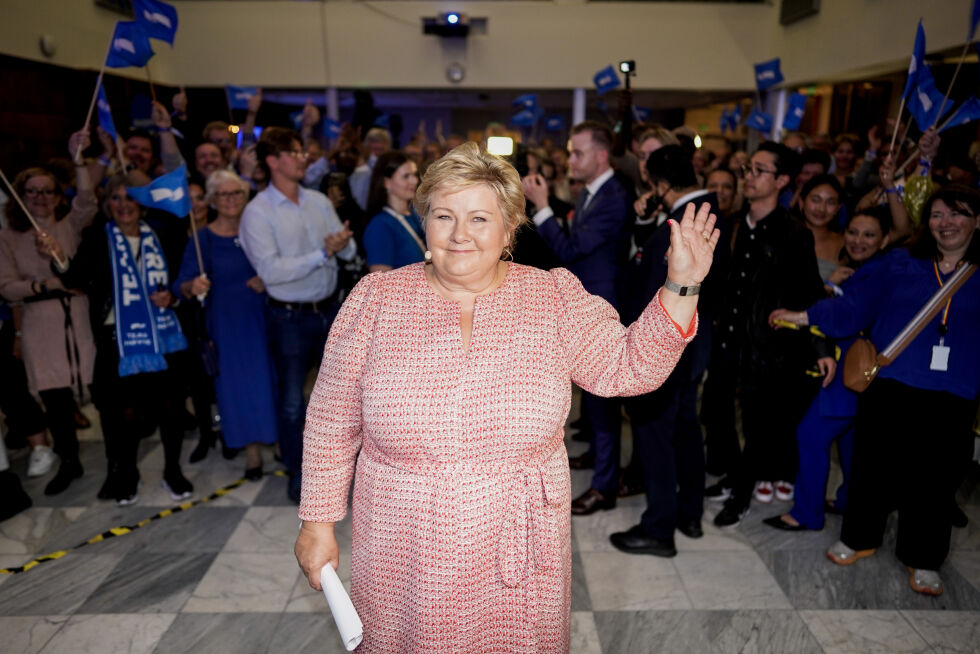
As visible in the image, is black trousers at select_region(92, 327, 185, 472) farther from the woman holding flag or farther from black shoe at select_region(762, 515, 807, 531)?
black shoe at select_region(762, 515, 807, 531)

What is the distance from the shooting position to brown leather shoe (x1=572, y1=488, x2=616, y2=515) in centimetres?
328

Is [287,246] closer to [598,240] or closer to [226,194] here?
[226,194]

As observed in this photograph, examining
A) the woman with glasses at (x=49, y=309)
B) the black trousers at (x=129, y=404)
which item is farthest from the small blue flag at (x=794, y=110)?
the woman with glasses at (x=49, y=309)

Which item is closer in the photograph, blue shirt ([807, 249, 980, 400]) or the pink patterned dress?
the pink patterned dress

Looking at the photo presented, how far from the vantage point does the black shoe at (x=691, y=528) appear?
121 inches

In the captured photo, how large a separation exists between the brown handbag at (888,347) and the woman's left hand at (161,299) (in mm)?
3309

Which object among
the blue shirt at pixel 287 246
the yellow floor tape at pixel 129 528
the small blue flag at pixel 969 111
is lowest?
the yellow floor tape at pixel 129 528

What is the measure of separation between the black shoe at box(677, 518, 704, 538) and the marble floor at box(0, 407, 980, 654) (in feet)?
0.12

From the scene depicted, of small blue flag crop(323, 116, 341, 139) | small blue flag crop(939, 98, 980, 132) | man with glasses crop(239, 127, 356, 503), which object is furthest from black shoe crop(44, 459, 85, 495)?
small blue flag crop(939, 98, 980, 132)

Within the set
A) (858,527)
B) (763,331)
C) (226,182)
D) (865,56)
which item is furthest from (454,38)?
(858,527)

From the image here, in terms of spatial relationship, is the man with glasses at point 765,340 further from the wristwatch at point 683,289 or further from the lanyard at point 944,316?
the wristwatch at point 683,289

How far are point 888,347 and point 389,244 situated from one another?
228cm

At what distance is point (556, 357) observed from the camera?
4.74 ft

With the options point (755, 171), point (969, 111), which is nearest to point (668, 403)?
point (755, 171)
